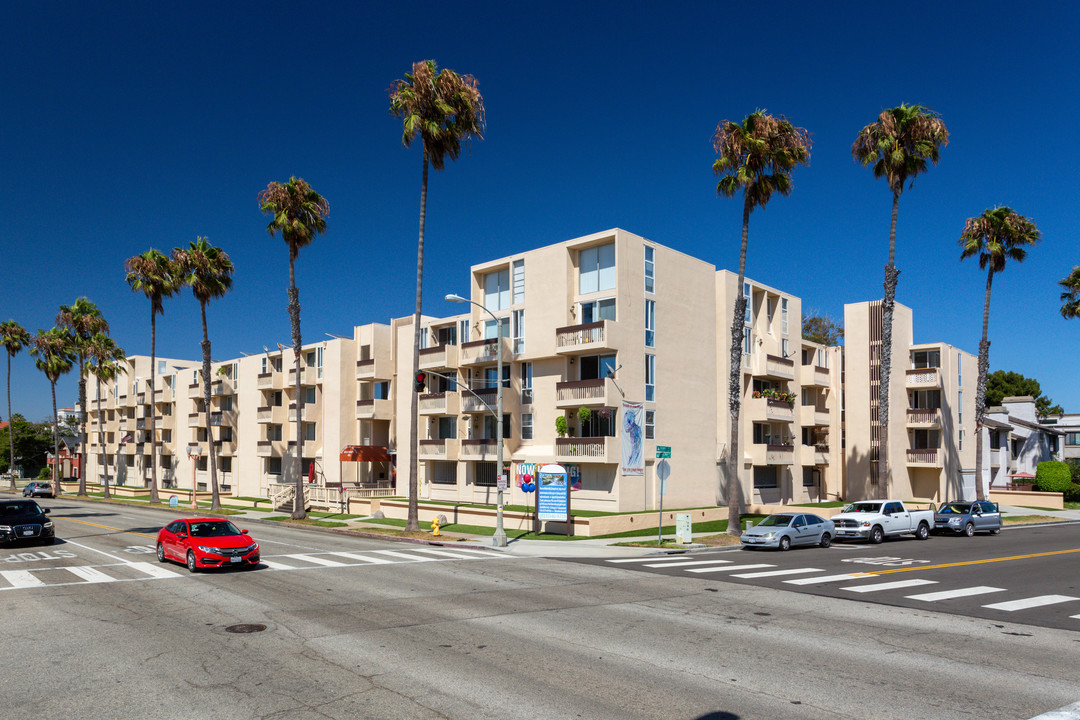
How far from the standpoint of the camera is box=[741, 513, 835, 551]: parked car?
2792 centimetres

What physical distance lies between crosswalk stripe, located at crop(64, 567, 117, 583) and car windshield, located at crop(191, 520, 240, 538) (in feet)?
8.26

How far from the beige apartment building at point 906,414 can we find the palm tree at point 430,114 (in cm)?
3500

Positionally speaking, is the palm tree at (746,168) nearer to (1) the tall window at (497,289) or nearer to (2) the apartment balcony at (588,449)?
(2) the apartment balcony at (588,449)

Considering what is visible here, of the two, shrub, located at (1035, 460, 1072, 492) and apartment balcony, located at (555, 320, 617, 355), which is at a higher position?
apartment balcony, located at (555, 320, 617, 355)

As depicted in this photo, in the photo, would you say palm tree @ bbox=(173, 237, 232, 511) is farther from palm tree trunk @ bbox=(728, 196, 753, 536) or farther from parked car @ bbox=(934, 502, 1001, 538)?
parked car @ bbox=(934, 502, 1001, 538)

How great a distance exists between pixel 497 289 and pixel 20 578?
28933 millimetres

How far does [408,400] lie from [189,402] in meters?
35.5

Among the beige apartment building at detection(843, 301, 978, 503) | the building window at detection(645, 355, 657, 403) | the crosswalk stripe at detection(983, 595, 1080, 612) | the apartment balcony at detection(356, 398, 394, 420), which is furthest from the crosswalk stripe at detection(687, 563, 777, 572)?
the beige apartment building at detection(843, 301, 978, 503)

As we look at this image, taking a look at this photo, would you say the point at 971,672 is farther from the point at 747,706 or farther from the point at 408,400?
the point at 408,400

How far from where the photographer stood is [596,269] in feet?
128

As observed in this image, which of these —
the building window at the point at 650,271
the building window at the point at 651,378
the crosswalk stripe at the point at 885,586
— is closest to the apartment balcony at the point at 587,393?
the building window at the point at 651,378

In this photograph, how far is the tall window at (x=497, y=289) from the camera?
143ft

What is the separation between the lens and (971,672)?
1066 cm

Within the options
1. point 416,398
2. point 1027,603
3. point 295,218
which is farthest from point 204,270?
point 1027,603
